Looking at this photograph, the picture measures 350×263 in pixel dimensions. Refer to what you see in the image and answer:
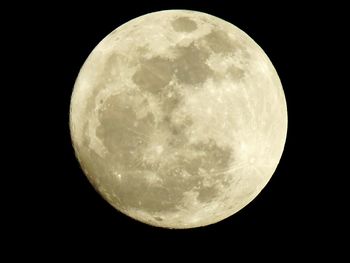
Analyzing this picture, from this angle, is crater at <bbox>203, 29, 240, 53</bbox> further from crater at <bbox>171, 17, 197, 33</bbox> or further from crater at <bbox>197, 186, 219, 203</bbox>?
crater at <bbox>197, 186, 219, 203</bbox>

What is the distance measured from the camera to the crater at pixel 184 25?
3.90 metres

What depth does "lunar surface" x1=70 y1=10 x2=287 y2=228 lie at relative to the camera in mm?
3631

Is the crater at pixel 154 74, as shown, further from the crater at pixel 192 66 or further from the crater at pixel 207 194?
the crater at pixel 207 194

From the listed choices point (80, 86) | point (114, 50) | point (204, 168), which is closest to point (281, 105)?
point (204, 168)

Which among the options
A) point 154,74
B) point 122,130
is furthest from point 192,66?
point 122,130

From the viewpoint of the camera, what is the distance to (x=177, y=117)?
3600mm

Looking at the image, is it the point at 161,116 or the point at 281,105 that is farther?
the point at 281,105

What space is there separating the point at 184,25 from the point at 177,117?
2.91 ft

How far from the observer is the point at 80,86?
4.12 metres

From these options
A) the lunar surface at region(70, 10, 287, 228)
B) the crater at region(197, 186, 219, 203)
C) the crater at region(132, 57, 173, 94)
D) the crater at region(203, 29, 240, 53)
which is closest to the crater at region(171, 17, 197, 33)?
the lunar surface at region(70, 10, 287, 228)

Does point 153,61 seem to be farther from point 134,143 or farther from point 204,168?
point 204,168

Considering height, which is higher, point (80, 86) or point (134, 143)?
point (80, 86)

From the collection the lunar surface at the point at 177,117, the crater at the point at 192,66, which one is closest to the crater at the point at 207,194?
the lunar surface at the point at 177,117

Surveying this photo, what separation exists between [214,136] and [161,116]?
463 mm
